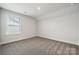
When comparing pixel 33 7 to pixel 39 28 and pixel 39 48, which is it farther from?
pixel 39 48

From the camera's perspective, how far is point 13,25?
1643 mm

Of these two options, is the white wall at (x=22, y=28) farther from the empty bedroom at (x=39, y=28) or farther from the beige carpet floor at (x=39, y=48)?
the beige carpet floor at (x=39, y=48)

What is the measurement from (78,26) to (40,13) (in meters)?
0.91

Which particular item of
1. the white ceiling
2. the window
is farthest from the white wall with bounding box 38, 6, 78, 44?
the window

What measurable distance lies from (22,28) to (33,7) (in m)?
0.55

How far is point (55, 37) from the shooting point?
1669 millimetres

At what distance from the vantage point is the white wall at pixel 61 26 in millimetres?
1619

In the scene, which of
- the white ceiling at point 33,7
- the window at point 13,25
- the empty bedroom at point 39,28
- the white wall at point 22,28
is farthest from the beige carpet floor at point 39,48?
the white ceiling at point 33,7

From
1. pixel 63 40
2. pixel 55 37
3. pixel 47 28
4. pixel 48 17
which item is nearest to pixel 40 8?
pixel 48 17

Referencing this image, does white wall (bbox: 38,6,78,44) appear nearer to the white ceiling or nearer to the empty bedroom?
the empty bedroom

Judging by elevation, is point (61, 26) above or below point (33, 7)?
below

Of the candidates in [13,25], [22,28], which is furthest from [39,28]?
[13,25]
